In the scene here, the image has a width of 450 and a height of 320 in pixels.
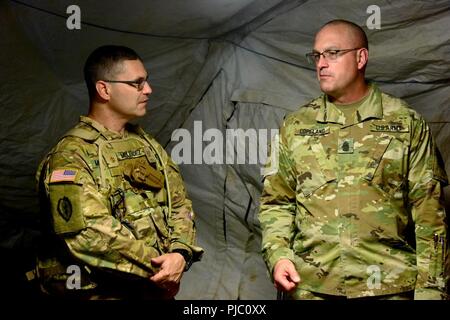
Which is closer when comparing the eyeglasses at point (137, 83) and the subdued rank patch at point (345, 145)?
the subdued rank patch at point (345, 145)

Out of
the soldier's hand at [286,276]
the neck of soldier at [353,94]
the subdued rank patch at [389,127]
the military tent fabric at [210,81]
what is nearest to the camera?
the soldier's hand at [286,276]

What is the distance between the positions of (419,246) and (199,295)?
4.65 ft

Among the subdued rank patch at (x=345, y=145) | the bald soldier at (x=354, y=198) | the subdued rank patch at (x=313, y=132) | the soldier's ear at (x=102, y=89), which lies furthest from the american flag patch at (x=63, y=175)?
the subdued rank patch at (x=345, y=145)

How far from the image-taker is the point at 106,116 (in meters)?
2.43

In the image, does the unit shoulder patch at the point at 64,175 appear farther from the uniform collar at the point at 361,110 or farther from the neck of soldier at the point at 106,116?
the uniform collar at the point at 361,110

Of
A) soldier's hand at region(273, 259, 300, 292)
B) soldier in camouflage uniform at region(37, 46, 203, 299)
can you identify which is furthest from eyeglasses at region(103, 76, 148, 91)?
soldier's hand at region(273, 259, 300, 292)

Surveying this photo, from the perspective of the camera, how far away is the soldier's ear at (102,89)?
2.41 meters

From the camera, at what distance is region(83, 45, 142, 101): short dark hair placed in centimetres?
241

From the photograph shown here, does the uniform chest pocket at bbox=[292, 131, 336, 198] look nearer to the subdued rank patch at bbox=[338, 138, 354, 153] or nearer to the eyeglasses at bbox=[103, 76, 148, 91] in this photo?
the subdued rank patch at bbox=[338, 138, 354, 153]

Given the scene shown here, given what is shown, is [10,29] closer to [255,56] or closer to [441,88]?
[255,56]

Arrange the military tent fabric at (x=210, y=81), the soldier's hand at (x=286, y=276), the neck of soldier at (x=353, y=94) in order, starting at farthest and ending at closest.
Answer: the military tent fabric at (x=210, y=81)
the neck of soldier at (x=353, y=94)
the soldier's hand at (x=286, y=276)

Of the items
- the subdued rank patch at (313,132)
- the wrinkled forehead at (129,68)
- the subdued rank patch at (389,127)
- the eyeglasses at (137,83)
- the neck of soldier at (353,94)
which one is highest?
the wrinkled forehead at (129,68)

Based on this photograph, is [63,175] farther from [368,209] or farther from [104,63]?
[368,209]

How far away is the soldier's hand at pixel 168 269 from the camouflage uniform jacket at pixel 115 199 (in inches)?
1.0
